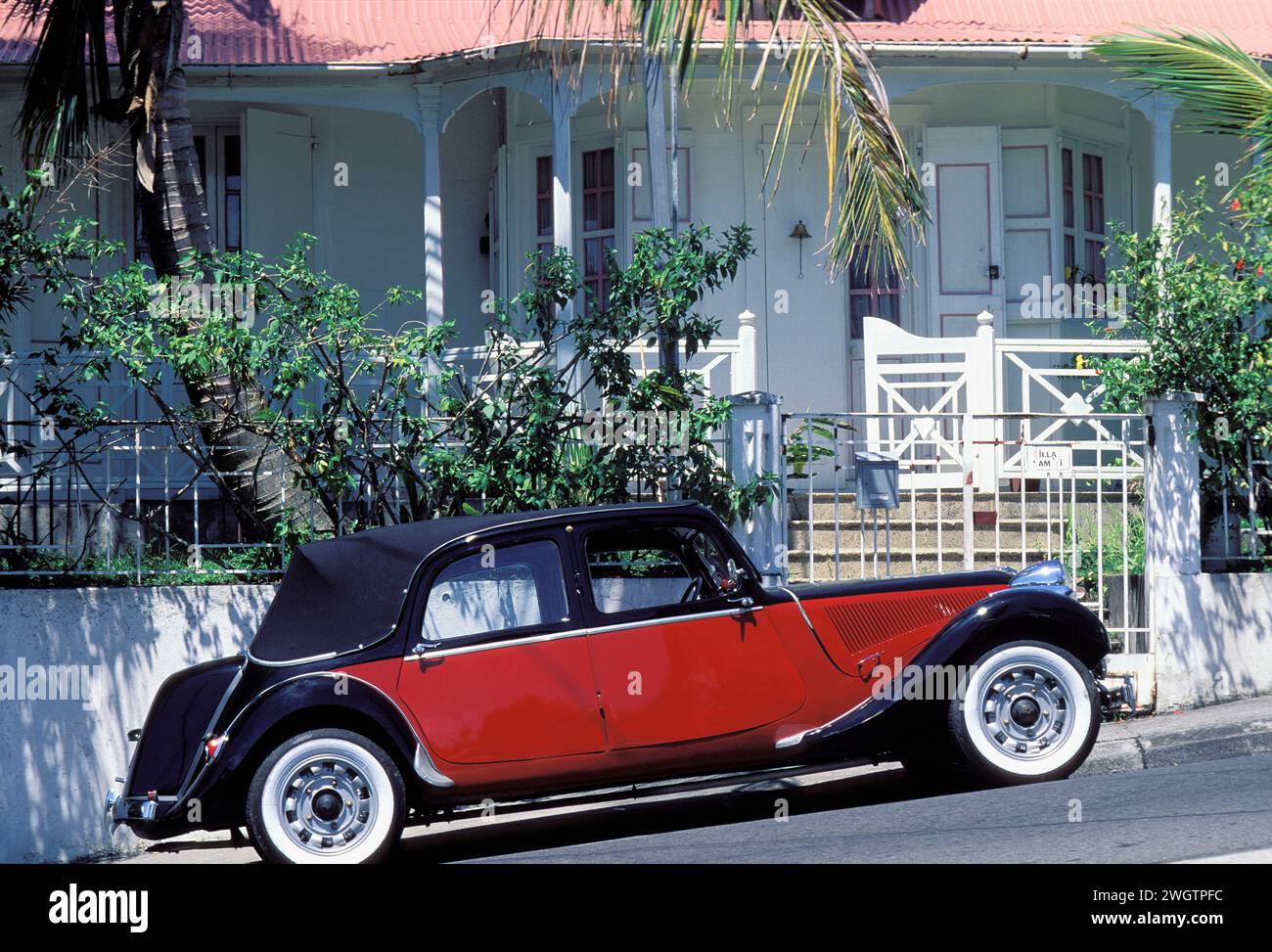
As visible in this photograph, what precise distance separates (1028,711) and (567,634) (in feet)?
7.09

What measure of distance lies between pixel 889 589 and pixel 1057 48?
6.82 metres

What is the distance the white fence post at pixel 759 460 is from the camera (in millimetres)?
8883

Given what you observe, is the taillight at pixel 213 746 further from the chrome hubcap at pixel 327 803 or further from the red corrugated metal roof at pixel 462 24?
the red corrugated metal roof at pixel 462 24

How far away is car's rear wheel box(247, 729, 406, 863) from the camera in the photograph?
20.7 feet

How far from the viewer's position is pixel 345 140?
14.3m

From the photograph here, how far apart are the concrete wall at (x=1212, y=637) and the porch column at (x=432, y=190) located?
6.29 meters

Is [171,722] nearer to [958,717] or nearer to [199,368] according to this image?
[199,368]

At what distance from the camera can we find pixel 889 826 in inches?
255

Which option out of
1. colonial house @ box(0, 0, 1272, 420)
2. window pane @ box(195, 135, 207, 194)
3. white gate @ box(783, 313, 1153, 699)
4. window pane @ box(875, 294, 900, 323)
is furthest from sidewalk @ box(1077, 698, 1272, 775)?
window pane @ box(195, 135, 207, 194)

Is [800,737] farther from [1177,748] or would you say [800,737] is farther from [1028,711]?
[1177,748]

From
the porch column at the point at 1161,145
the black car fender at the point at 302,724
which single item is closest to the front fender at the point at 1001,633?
the black car fender at the point at 302,724

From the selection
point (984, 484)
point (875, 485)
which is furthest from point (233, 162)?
point (875, 485)

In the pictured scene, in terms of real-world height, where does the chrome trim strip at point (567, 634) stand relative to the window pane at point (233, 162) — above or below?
below
